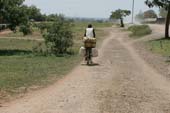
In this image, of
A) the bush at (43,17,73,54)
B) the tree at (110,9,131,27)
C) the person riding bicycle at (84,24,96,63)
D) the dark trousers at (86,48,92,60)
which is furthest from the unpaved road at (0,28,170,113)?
the tree at (110,9,131,27)

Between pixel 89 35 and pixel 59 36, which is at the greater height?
pixel 89 35

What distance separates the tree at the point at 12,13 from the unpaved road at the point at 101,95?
15.7 metres

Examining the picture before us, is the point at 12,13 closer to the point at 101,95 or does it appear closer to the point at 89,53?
the point at 89,53

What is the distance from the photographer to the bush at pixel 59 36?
103ft

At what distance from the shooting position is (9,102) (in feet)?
41.3

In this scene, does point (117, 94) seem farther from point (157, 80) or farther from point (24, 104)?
point (157, 80)

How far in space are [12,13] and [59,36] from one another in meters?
4.76

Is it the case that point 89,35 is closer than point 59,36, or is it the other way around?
point 89,35

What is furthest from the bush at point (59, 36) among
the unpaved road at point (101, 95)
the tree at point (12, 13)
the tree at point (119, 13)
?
the tree at point (119, 13)

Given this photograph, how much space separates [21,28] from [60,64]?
12.1 metres

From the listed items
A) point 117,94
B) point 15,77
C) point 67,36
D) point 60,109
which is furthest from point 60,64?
point 60,109

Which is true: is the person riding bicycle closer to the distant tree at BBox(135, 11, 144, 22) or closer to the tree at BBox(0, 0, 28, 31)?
the tree at BBox(0, 0, 28, 31)

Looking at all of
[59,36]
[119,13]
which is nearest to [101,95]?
[59,36]

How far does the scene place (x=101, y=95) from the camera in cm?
1327
